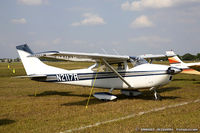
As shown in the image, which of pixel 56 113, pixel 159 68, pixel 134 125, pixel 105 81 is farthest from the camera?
pixel 105 81

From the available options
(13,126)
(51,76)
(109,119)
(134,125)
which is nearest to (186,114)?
(134,125)

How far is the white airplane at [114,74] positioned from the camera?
27.6 feet

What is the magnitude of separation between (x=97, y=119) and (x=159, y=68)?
3980 mm

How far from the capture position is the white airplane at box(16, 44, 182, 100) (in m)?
8.40

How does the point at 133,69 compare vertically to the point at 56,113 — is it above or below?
above

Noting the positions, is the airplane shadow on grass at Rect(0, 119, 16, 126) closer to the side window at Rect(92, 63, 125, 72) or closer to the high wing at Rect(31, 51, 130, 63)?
the high wing at Rect(31, 51, 130, 63)

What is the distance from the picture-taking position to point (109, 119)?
582 centimetres

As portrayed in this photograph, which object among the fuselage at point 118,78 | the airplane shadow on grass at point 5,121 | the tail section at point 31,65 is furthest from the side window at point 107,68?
the airplane shadow on grass at point 5,121

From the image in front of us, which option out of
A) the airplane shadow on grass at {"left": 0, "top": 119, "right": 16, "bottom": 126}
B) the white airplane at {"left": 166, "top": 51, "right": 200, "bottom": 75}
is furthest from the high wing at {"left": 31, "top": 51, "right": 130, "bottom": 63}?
the white airplane at {"left": 166, "top": 51, "right": 200, "bottom": 75}

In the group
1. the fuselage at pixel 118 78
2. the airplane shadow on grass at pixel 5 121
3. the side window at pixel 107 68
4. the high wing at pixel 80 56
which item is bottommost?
the airplane shadow on grass at pixel 5 121

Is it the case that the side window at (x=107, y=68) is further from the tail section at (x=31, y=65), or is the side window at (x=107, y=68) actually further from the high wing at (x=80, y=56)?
the tail section at (x=31, y=65)

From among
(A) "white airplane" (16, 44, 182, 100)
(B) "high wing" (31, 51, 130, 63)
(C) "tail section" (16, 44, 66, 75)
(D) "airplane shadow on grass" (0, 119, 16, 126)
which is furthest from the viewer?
(C) "tail section" (16, 44, 66, 75)

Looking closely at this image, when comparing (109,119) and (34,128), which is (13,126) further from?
(109,119)

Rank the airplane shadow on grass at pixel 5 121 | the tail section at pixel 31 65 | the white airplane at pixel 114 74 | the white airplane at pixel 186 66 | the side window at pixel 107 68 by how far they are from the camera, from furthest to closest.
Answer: the white airplane at pixel 186 66 → the tail section at pixel 31 65 → the side window at pixel 107 68 → the white airplane at pixel 114 74 → the airplane shadow on grass at pixel 5 121
